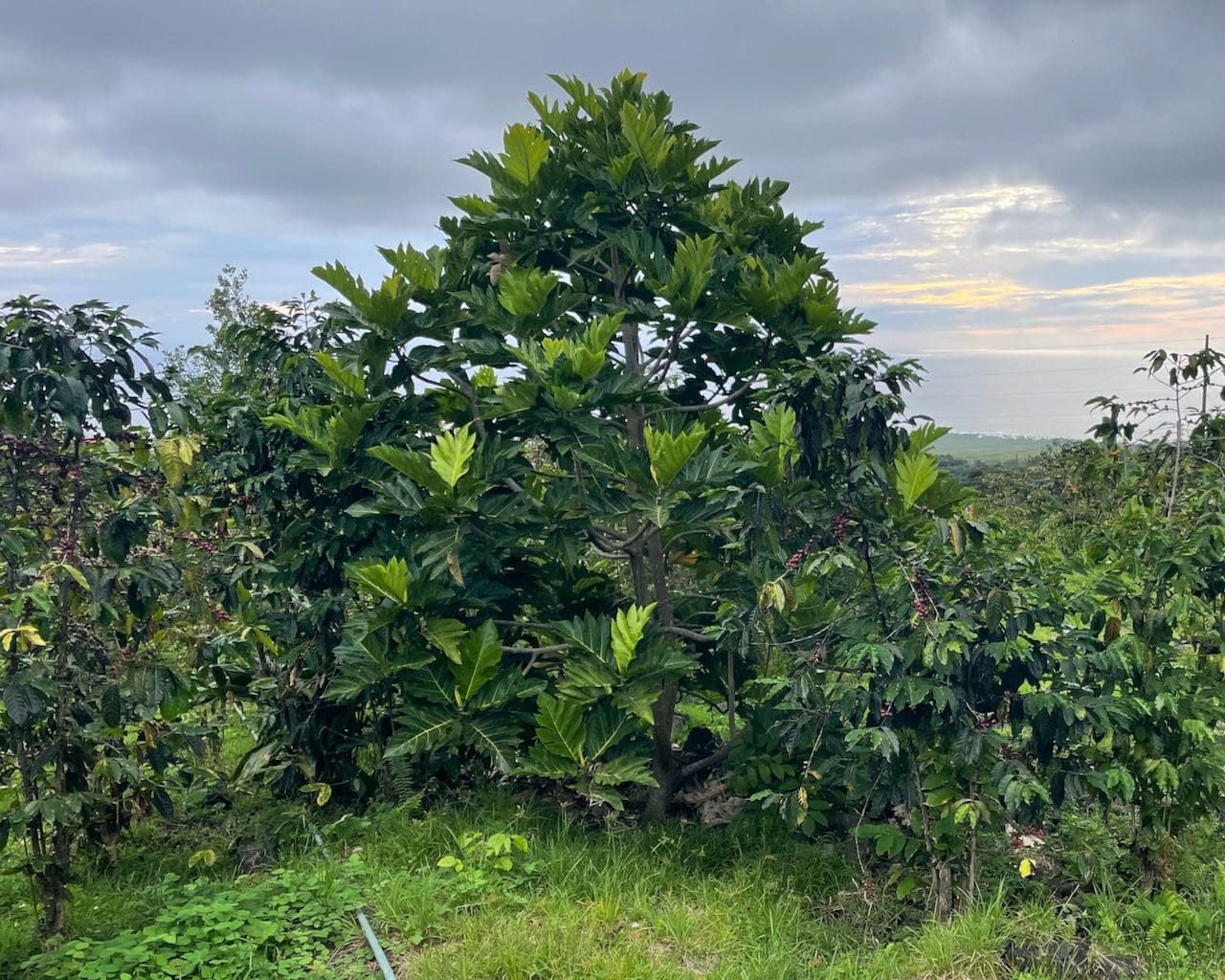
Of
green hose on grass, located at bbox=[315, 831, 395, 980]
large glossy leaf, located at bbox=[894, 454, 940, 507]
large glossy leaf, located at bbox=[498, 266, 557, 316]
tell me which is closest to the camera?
green hose on grass, located at bbox=[315, 831, 395, 980]

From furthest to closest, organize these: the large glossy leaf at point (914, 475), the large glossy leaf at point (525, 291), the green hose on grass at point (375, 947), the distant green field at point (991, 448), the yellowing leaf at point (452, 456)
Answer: the distant green field at point (991, 448) → the large glossy leaf at point (525, 291) → the yellowing leaf at point (452, 456) → the large glossy leaf at point (914, 475) → the green hose on grass at point (375, 947)

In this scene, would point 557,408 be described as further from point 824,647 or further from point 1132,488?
point 1132,488

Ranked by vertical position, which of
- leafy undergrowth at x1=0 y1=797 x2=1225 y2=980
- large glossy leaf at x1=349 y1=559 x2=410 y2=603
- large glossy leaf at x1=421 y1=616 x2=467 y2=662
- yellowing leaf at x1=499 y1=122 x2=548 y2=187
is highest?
yellowing leaf at x1=499 y1=122 x2=548 y2=187

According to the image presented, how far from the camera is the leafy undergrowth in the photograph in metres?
3.21

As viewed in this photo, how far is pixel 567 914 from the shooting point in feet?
11.6

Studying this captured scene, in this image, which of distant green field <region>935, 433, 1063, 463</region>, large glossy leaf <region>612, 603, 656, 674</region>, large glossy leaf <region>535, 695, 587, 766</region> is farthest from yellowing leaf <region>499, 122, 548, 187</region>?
distant green field <region>935, 433, 1063, 463</region>

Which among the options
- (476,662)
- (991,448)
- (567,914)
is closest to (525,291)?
(476,662)

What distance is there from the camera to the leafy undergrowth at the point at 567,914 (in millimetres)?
3207

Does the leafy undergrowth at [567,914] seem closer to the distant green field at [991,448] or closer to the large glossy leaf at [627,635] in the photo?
the large glossy leaf at [627,635]

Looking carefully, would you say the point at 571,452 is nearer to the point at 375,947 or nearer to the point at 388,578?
the point at 388,578

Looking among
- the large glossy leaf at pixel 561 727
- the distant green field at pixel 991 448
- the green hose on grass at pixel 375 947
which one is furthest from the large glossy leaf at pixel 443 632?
the distant green field at pixel 991 448

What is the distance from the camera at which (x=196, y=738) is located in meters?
3.73

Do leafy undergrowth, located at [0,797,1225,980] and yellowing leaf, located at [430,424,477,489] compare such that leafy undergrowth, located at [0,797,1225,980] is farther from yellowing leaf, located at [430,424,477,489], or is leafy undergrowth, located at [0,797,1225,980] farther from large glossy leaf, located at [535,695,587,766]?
yellowing leaf, located at [430,424,477,489]

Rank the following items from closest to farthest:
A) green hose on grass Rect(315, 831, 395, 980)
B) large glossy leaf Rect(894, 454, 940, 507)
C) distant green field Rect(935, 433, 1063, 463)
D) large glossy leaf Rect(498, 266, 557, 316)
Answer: green hose on grass Rect(315, 831, 395, 980), large glossy leaf Rect(894, 454, 940, 507), large glossy leaf Rect(498, 266, 557, 316), distant green field Rect(935, 433, 1063, 463)
